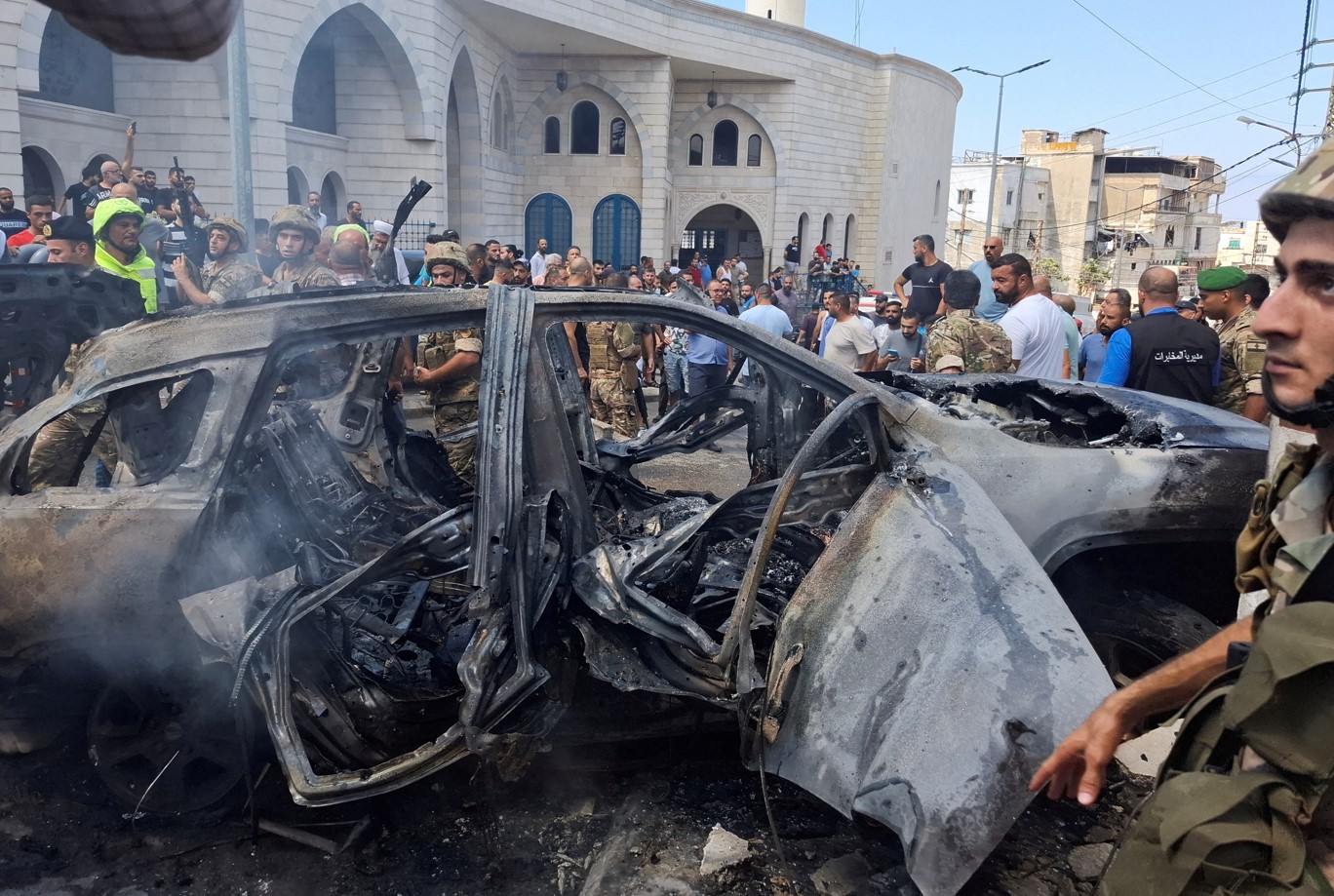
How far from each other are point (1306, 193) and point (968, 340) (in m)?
4.58

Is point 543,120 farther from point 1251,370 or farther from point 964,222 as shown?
point 964,222

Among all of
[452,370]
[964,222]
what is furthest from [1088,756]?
[964,222]

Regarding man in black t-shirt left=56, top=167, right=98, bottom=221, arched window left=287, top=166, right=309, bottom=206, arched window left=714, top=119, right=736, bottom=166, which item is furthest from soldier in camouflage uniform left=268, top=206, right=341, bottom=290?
arched window left=714, top=119, right=736, bottom=166

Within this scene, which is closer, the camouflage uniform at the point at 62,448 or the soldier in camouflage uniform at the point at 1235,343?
the camouflage uniform at the point at 62,448

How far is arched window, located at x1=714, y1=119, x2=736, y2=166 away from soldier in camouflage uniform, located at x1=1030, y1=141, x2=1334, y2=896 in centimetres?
3091

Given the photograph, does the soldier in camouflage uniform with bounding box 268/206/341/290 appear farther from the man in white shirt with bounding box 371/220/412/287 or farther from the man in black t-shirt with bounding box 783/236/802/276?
the man in black t-shirt with bounding box 783/236/802/276

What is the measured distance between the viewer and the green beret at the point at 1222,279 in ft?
17.8

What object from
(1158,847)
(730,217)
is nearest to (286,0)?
(1158,847)

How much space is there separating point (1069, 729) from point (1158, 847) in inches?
31.1

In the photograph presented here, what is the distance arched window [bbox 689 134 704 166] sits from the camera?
101 ft

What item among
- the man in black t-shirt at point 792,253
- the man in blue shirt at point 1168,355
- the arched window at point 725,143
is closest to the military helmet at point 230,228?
the man in blue shirt at point 1168,355

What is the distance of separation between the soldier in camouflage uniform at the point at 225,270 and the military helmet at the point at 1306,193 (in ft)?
20.2

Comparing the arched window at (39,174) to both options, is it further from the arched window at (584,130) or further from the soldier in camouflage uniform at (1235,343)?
the arched window at (584,130)

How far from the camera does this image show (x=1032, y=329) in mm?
5938
